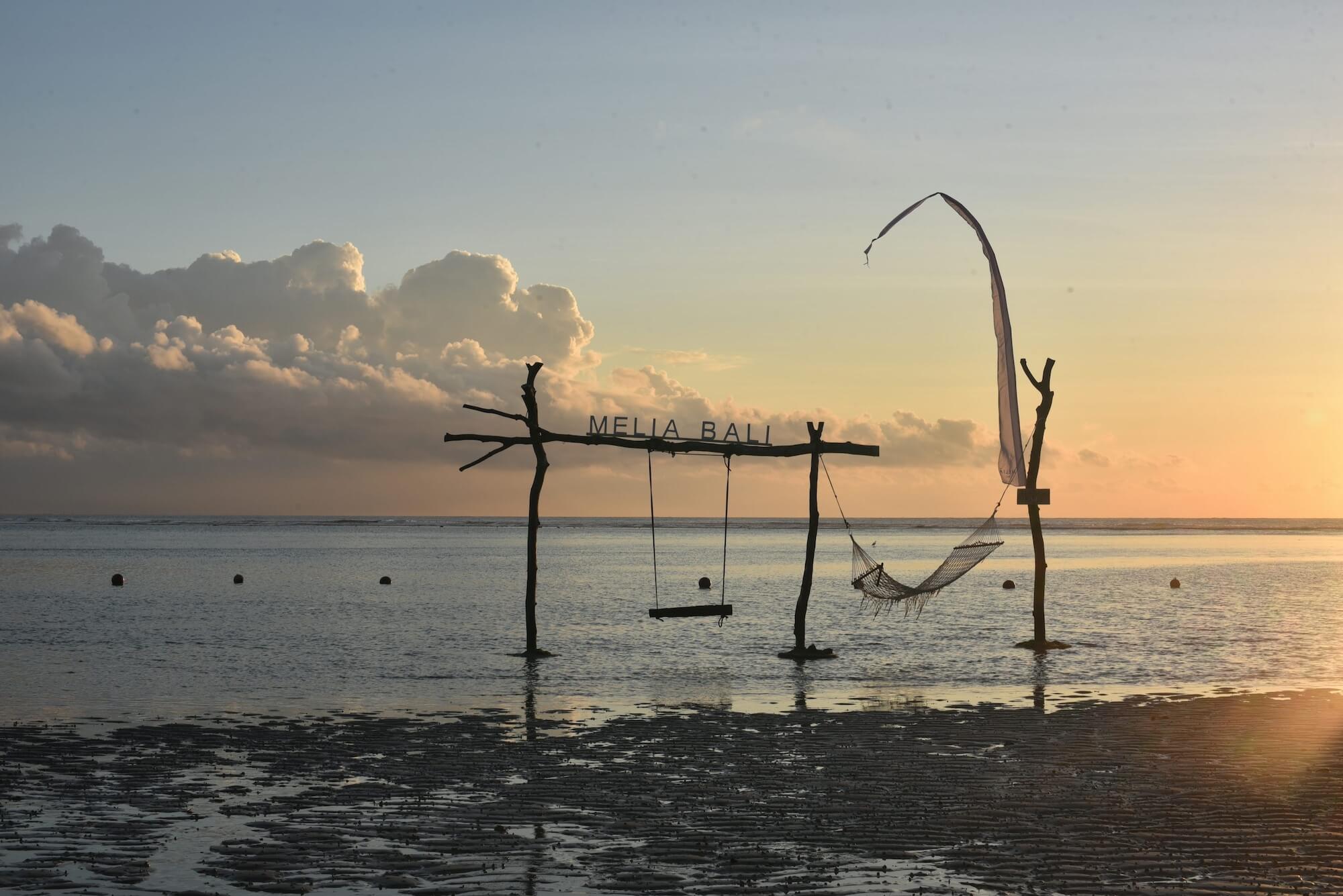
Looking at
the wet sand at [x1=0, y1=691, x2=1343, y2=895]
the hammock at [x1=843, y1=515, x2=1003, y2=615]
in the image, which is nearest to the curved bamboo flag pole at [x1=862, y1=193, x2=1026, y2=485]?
the hammock at [x1=843, y1=515, x2=1003, y2=615]

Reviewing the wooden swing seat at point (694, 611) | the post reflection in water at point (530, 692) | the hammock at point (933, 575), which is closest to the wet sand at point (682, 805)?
the post reflection in water at point (530, 692)

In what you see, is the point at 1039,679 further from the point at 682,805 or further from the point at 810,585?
the point at 682,805

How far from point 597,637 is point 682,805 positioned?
19.3 metres

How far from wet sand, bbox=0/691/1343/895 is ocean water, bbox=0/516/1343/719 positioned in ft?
10.7

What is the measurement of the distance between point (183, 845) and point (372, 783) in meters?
2.70

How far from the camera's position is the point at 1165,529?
17900 centimetres

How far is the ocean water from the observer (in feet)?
66.7

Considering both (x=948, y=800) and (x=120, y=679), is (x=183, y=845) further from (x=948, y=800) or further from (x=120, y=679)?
(x=120, y=679)

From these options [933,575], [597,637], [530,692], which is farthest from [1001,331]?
[597,637]

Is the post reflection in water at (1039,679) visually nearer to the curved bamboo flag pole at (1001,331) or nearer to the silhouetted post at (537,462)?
the curved bamboo flag pole at (1001,331)

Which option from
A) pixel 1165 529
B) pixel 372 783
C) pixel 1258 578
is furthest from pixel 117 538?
pixel 1165 529

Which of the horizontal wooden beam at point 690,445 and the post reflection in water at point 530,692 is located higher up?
the horizontal wooden beam at point 690,445

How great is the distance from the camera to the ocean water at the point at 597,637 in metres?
20.3

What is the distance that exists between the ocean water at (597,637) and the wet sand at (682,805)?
325 cm
